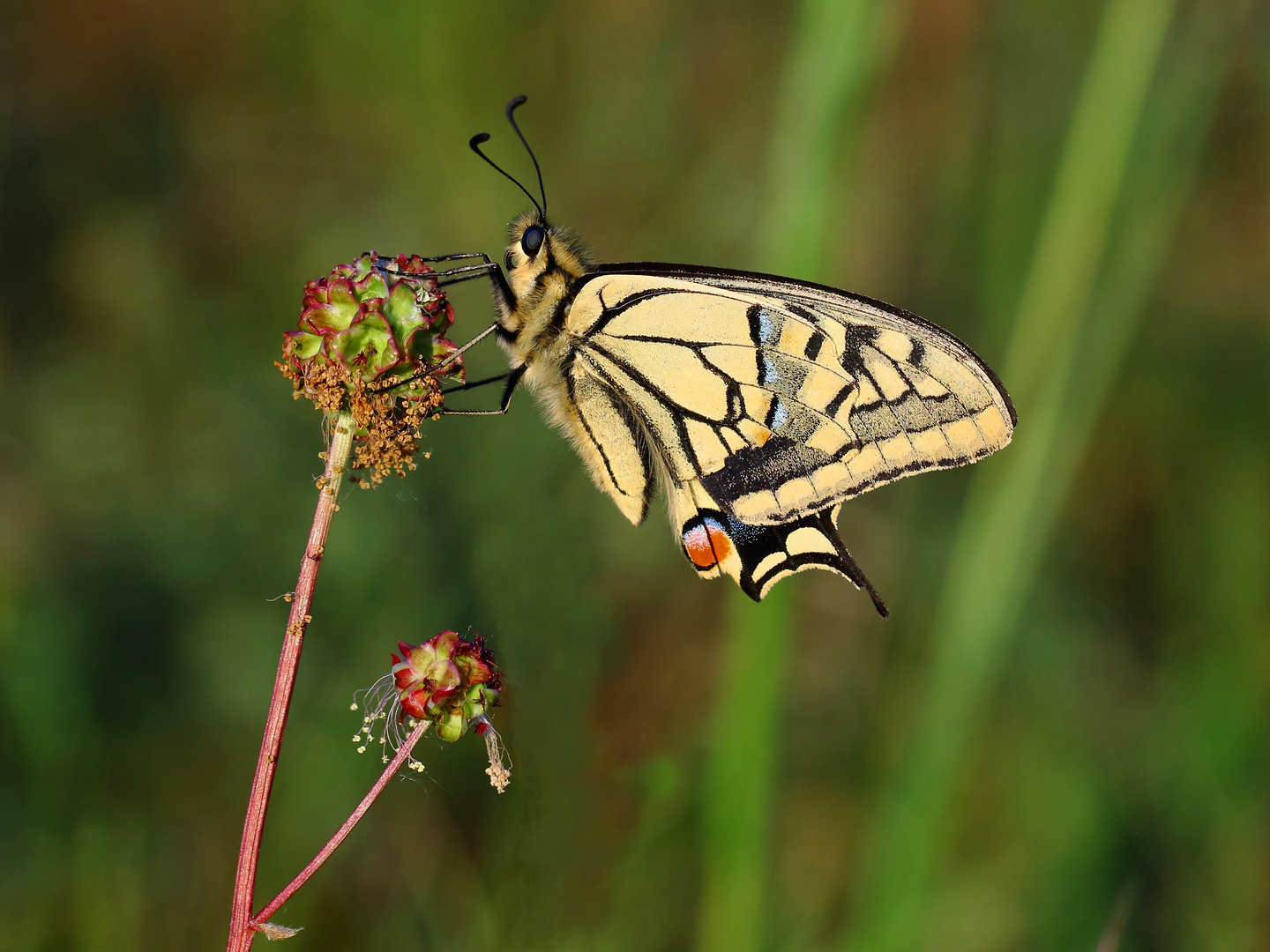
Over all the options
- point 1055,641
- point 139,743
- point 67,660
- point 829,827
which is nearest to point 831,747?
point 829,827

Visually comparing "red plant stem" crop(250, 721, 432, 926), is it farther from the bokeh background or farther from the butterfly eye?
the butterfly eye

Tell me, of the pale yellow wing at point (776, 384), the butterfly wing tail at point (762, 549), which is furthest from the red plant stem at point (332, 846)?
the pale yellow wing at point (776, 384)

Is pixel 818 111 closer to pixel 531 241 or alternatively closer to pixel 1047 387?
pixel 531 241

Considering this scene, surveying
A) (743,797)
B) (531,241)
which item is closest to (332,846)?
(743,797)

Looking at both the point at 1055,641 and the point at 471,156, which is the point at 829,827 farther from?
the point at 471,156

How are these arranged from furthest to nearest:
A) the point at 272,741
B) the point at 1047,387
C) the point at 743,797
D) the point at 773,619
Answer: the point at 1047,387 < the point at 773,619 < the point at 743,797 < the point at 272,741

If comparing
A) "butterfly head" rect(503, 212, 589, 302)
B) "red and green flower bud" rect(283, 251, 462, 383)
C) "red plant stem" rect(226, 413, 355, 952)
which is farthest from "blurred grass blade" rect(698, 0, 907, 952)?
"red plant stem" rect(226, 413, 355, 952)
